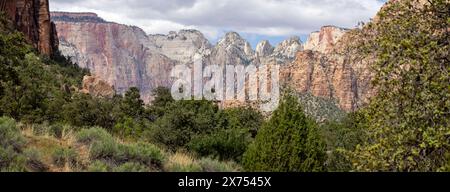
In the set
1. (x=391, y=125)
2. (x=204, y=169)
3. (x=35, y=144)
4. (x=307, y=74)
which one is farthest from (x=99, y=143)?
(x=307, y=74)

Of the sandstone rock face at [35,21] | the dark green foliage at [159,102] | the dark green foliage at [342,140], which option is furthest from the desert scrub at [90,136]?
the sandstone rock face at [35,21]

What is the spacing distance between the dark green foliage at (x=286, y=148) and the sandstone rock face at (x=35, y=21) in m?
98.2

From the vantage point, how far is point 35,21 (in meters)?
115

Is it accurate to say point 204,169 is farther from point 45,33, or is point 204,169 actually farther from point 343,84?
point 343,84

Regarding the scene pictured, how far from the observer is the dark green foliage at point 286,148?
10555mm

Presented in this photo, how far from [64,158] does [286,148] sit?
465cm

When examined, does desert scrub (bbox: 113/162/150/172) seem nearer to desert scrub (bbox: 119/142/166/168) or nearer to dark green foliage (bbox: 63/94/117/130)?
desert scrub (bbox: 119/142/166/168)

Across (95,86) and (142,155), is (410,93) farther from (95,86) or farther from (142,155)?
(95,86)

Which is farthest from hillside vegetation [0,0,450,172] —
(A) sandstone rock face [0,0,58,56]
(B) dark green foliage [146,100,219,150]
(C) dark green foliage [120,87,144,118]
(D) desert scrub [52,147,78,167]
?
(A) sandstone rock face [0,0,58,56]

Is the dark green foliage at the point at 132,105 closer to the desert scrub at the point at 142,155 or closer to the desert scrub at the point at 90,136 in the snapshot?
the desert scrub at the point at 90,136

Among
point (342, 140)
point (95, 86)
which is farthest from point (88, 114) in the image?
point (95, 86)

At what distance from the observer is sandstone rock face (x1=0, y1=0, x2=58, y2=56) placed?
103562 mm

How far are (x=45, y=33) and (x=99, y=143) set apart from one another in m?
113
